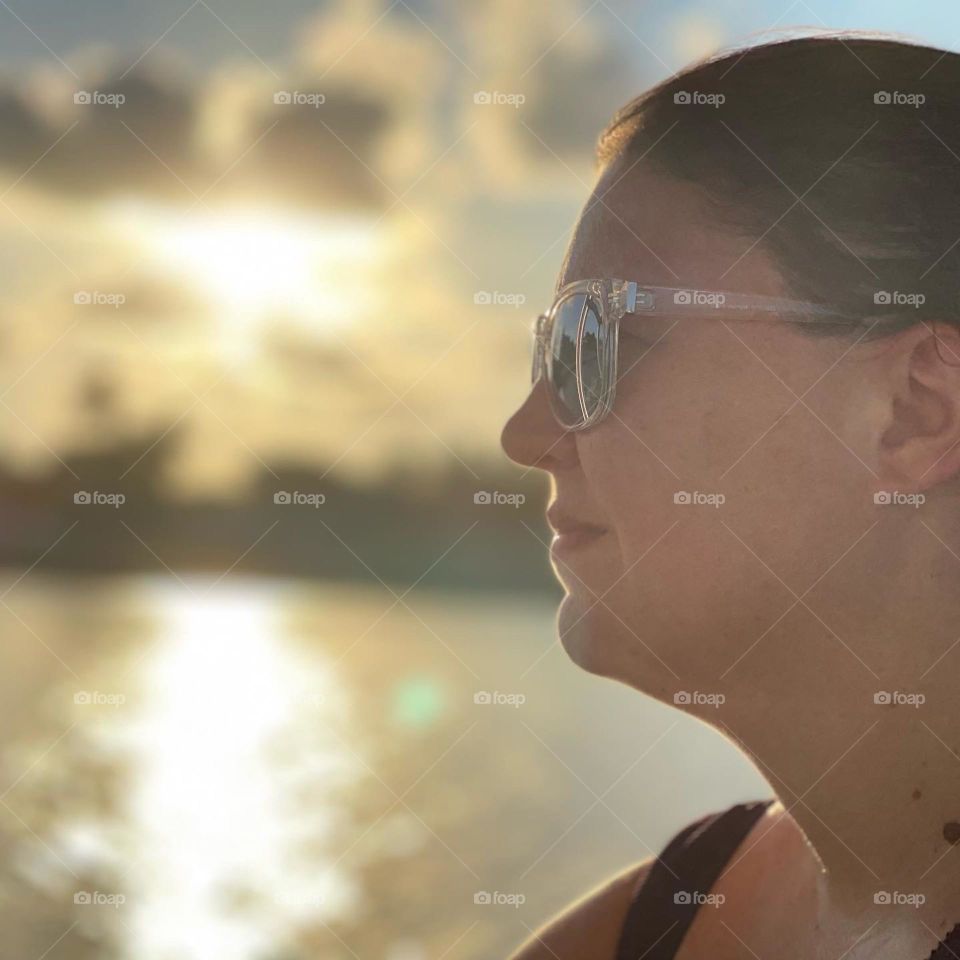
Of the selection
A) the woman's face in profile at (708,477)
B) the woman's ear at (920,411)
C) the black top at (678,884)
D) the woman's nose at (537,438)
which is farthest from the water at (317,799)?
the woman's ear at (920,411)

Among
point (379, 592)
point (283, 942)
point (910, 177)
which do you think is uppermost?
point (910, 177)

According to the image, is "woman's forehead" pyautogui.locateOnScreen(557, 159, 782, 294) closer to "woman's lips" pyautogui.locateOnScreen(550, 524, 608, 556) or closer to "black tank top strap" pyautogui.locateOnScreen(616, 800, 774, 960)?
"woman's lips" pyautogui.locateOnScreen(550, 524, 608, 556)

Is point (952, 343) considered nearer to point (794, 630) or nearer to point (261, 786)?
point (794, 630)

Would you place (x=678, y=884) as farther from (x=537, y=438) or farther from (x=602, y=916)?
(x=537, y=438)

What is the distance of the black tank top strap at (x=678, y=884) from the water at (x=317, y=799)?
3.23m

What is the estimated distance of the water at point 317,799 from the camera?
5051 millimetres

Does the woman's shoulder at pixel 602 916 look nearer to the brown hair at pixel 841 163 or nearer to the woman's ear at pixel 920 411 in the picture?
the woman's ear at pixel 920 411

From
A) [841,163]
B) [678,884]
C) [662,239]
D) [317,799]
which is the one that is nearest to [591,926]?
[678,884]

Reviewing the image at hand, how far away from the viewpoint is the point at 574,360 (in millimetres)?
1803

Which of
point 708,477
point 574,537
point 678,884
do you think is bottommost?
point 678,884

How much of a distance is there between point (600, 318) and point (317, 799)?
6.14m

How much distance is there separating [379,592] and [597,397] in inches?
1347

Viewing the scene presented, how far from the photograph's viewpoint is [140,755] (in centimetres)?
834

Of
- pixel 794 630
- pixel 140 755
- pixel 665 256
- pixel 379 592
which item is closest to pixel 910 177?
pixel 665 256
